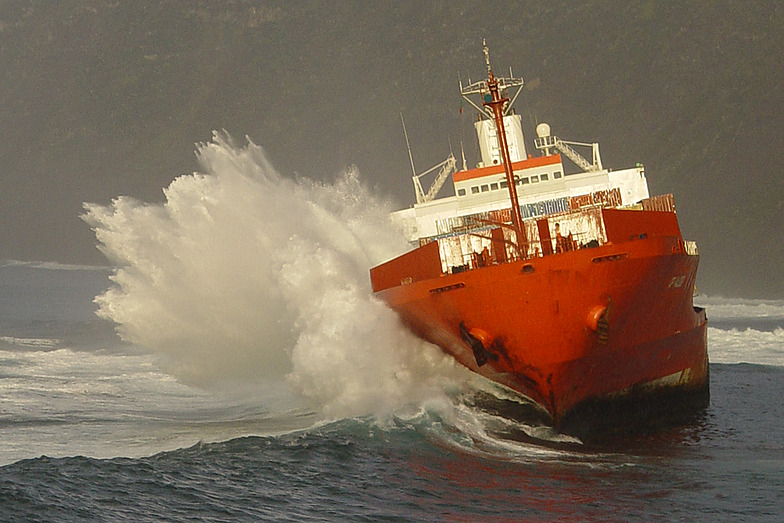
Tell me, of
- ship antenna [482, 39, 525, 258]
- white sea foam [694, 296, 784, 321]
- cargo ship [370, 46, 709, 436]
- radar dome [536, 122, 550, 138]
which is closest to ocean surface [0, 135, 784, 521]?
cargo ship [370, 46, 709, 436]

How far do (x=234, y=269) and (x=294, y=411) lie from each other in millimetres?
5465

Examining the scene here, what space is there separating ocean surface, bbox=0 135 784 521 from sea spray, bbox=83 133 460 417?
0.19 feet

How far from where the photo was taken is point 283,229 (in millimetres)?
26500

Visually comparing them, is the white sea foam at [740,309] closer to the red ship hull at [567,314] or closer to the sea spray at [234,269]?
the sea spray at [234,269]

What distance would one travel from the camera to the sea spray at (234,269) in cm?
2294

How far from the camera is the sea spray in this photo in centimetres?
2294

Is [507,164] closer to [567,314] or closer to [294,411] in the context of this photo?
[567,314]

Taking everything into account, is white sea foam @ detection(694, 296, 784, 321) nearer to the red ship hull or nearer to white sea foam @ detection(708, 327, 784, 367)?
white sea foam @ detection(708, 327, 784, 367)

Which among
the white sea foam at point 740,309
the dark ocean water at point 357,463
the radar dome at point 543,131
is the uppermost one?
the radar dome at point 543,131

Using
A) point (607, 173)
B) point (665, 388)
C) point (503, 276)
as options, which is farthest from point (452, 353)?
point (607, 173)

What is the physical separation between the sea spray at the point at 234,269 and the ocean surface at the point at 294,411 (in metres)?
0.06

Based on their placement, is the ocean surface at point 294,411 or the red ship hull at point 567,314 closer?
the ocean surface at point 294,411

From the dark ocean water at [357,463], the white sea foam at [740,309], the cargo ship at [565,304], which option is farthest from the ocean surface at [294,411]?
the white sea foam at [740,309]

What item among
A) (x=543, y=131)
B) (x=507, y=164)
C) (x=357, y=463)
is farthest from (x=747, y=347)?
(x=357, y=463)
